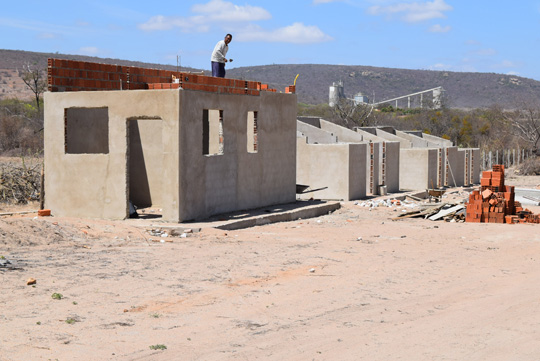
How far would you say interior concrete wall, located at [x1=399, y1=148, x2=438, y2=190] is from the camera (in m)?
27.1

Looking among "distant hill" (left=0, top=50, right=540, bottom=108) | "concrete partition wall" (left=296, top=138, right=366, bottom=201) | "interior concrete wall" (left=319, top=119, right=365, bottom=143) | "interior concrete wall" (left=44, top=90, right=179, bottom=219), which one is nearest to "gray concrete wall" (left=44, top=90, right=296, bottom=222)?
"interior concrete wall" (left=44, top=90, right=179, bottom=219)

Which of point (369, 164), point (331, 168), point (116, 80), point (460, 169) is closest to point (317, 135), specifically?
point (369, 164)

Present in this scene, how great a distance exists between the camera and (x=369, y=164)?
24.0 metres

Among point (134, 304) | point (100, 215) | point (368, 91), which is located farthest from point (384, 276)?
point (368, 91)

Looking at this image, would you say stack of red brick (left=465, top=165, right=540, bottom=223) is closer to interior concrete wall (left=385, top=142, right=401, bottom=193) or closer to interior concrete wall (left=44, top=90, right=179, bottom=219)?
interior concrete wall (left=385, top=142, right=401, bottom=193)

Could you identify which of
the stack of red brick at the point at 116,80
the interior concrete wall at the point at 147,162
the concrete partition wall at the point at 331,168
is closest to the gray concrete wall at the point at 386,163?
the concrete partition wall at the point at 331,168

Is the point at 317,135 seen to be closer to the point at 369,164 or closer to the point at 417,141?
the point at 369,164

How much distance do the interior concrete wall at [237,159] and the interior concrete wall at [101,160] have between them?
353 millimetres

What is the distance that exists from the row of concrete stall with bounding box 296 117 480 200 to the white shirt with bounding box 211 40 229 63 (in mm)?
5179

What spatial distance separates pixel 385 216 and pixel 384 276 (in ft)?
28.7

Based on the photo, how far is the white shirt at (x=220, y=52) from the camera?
18.0m

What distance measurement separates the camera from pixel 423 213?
19.4 meters

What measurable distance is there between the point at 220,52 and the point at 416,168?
38.0 ft

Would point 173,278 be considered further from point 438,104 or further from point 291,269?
point 438,104
